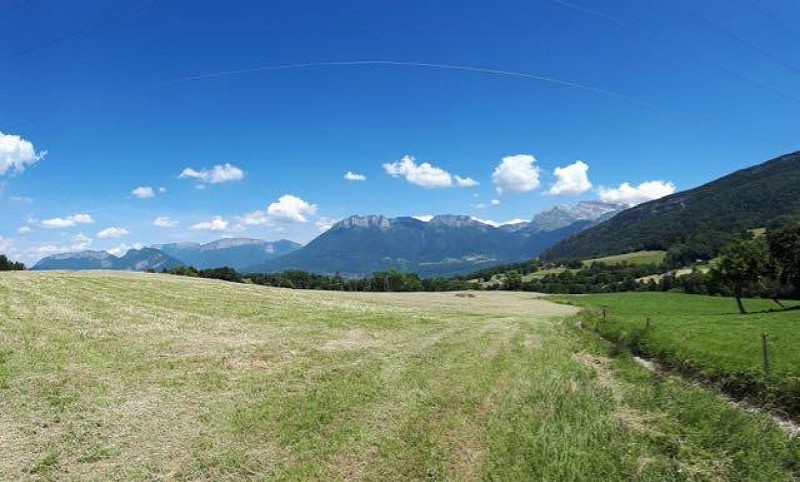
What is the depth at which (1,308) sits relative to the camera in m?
28.8

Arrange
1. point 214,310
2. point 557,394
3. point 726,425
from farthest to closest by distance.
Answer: point 214,310 → point 557,394 → point 726,425

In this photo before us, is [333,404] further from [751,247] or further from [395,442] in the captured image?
[751,247]

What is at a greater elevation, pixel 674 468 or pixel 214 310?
pixel 214 310

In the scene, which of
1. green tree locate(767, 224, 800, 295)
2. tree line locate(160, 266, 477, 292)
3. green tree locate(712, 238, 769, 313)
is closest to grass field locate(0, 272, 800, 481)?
green tree locate(712, 238, 769, 313)

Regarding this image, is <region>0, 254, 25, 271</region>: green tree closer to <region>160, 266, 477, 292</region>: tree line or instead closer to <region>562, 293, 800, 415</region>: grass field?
<region>160, 266, 477, 292</region>: tree line

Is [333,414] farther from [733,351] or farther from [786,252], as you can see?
[786,252]

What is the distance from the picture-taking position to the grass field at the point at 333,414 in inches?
464

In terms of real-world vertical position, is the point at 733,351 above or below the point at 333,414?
below

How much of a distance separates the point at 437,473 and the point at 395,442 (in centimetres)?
201

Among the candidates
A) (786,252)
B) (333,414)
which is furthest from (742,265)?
(333,414)

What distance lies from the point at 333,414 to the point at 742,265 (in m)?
82.8

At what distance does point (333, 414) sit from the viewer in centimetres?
1514

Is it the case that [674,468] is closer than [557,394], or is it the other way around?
[674,468]

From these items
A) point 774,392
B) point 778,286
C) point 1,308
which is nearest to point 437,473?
point 774,392
